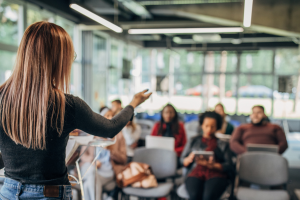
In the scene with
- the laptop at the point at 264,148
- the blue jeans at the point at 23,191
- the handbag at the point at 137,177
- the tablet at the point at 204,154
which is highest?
the blue jeans at the point at 23,191

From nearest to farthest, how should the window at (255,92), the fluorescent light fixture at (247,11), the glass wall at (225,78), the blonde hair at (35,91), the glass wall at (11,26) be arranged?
1. the blonde hair at (35,91)
2. the fluorescent light fixture at (247,11)
3. the glass wall at (11,26)
4. the glass wall at (225,78)
5. the window at (255,92)

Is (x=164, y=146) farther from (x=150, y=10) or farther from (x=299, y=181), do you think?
(x=150, y=10)

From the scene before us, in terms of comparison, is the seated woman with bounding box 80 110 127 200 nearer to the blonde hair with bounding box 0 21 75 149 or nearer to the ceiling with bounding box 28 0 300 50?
the blonde hair with bounding box 0 21 75 149

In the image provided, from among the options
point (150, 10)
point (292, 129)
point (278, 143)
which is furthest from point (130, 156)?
point (292, 129)

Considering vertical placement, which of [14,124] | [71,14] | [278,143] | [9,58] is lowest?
[278,143]

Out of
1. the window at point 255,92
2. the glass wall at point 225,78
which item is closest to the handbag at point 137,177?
the glass wall at point 225,78

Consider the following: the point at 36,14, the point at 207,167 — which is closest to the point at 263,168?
the point at 207,167

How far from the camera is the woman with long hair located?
3.42ft

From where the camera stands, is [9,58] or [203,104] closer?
[9,58]

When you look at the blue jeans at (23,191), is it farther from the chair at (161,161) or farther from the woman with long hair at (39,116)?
the chair at (161,161)

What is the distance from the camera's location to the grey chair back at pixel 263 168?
3.30 meters

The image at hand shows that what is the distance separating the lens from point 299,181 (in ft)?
16.9

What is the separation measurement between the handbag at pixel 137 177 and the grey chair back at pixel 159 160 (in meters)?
0.31

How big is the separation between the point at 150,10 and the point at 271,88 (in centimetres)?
669
